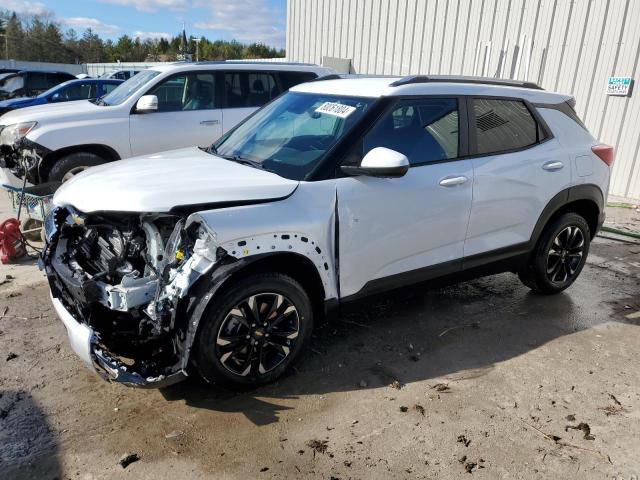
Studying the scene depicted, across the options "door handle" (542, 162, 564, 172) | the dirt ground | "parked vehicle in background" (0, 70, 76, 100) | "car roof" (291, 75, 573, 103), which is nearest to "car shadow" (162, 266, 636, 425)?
the dirt ground

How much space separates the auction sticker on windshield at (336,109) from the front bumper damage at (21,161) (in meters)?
3.85

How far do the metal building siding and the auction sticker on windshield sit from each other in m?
7.33

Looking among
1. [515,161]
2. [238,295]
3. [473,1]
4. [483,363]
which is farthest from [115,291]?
[473,1]

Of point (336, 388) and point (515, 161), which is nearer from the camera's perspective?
point (336, 388)

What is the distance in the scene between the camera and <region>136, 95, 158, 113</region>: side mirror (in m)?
6.55

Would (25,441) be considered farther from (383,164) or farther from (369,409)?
(383,164)

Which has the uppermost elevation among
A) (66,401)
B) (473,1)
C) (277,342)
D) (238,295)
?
(473,1)

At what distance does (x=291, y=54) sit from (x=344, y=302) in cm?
1427

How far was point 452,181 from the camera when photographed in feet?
12.0

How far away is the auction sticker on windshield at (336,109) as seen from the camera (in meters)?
3.53

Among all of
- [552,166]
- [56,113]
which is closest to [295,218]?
[552,166]

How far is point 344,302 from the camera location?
3.38 meters

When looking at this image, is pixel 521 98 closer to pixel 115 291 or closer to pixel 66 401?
pixel 115 291

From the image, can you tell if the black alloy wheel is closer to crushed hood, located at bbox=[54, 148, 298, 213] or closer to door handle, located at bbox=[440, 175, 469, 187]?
crushed hood, located at bbox=[54, 148, 298, 213]
